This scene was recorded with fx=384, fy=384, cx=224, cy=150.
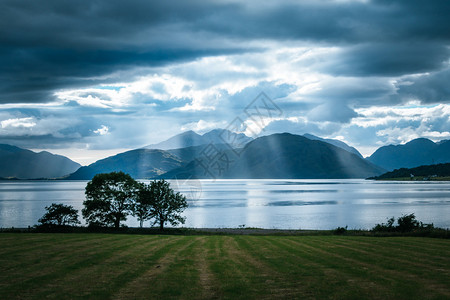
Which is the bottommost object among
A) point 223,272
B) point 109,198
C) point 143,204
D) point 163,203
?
point 223,272

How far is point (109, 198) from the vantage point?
189 feet

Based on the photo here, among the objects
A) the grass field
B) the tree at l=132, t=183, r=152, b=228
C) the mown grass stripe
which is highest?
the tree at l=132, t=183, r=152, b=228

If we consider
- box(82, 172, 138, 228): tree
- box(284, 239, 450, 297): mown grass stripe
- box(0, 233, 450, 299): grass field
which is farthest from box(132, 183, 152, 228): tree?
box(284, 239, 450, 297): mown grass stripe

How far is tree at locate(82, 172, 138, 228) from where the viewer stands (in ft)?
186

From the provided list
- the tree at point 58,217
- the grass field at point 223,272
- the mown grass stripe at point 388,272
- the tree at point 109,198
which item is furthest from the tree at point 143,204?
the mown grass stripe at point 388,272

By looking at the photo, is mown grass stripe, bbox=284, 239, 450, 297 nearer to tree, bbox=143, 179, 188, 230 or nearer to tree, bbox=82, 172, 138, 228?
tree, bbox=143, 179, 188, 230

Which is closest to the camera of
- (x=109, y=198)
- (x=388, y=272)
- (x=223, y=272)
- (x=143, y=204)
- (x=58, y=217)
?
(x=388, y=272)

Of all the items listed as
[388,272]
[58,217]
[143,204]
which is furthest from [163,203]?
[388,272]

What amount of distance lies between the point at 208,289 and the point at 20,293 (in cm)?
675

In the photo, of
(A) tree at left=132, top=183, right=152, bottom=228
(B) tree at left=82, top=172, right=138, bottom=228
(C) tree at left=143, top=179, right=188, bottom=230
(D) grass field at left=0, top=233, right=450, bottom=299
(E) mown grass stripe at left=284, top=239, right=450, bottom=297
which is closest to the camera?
(D) grass field at left=0, top=233, right=450, bottom=299

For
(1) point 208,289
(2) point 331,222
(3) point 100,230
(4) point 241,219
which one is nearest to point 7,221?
(3) point 100,230

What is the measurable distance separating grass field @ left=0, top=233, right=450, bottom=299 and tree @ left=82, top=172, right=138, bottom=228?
31.8 metres

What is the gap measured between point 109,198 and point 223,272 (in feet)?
144

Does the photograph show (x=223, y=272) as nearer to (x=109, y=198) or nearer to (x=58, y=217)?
(x=58, y=217)
